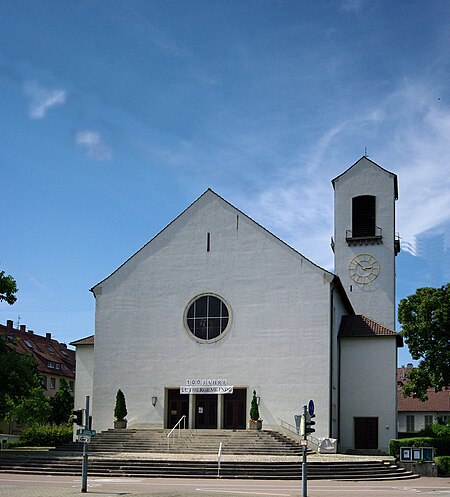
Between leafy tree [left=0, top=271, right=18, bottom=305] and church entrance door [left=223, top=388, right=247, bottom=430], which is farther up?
leafy tree [left=0, top=271, right=18, bottom=305]

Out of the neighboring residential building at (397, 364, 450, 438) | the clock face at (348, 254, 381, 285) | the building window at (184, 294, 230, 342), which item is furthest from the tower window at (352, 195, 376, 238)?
the neighboring residential building at (397, 364, 450, 438)

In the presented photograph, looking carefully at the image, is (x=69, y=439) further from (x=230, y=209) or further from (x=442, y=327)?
(x=442, y=327)

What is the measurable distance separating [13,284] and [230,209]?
12.6m

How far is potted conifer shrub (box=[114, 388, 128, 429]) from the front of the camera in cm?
4059

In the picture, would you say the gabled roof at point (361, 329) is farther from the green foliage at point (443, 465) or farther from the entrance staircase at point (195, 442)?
the green foliage at point (443, 465)

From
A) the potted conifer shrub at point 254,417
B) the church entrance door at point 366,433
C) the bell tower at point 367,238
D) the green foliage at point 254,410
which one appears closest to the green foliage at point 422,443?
the church entrance door at point 366,433

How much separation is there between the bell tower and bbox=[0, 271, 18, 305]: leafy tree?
24.8m

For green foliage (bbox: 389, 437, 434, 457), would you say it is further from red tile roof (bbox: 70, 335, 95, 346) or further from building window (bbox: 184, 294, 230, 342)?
red tile roof (bbox: 70, 335, 95, 346)

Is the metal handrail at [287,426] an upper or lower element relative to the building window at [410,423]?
upper

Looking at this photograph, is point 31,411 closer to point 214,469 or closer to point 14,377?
point 14,377

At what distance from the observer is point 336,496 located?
72.7ft

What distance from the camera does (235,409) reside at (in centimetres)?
4028

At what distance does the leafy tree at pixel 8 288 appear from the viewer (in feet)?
123

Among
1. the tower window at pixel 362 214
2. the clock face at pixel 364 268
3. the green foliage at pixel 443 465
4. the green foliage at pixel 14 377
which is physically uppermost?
the tower window at pixel 362 214
